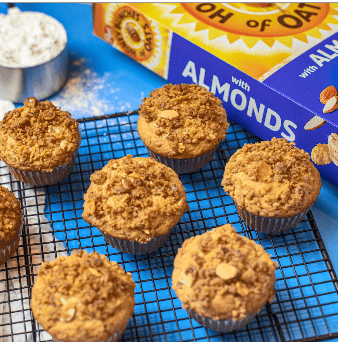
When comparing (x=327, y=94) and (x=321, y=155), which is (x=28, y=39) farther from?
(x=321, y=155)

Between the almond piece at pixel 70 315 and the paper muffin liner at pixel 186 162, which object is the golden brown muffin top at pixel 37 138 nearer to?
the paper muffin liner at pixel 186 162

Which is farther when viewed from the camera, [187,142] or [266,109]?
[266,109]

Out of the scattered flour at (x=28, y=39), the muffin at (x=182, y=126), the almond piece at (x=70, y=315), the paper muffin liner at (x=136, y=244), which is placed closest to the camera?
the almond piece at (x=70, y=315)

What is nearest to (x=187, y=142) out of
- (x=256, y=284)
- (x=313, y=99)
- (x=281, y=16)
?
(x=313, y=99)

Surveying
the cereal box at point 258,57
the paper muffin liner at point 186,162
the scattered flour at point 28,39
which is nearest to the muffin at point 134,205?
the paper muffin liner at point 186,162

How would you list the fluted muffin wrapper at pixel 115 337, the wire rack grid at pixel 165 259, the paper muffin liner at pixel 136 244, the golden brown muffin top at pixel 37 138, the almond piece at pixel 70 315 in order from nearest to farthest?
the almond piece at pixel 70 315, the fluted muffin wrapper at pixel 115 337, the wire rack grid at pixel 165 259, the paper muffin liner at pixel 136 244, the golden brown muffin top at pixel 37 138

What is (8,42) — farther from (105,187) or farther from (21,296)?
(21,296)

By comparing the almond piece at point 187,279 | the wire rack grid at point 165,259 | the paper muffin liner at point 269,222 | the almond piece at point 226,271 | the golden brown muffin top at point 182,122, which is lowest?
the wire rack grid at point 165,259
